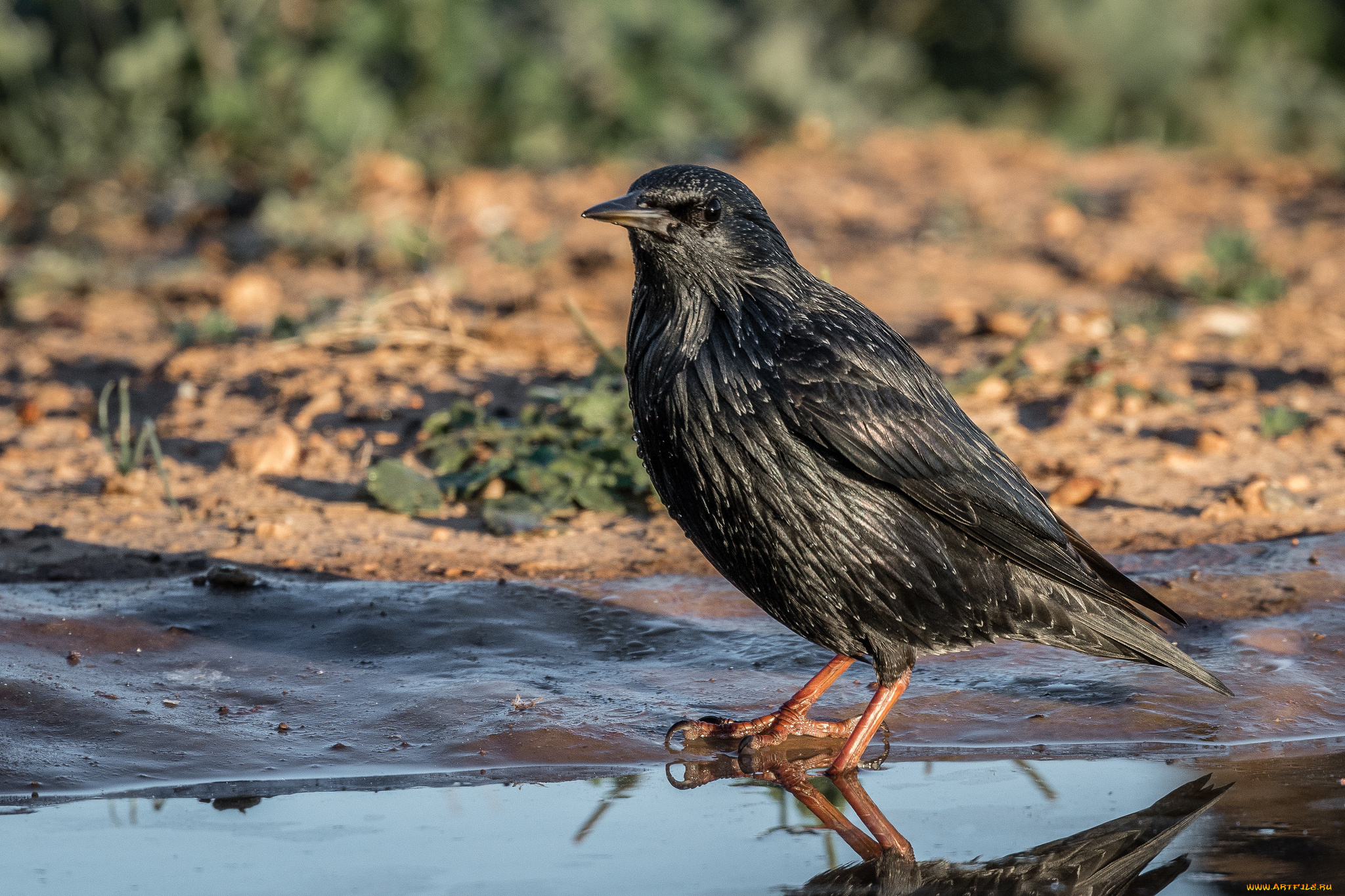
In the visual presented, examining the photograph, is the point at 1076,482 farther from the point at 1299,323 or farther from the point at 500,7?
the point at 500,7

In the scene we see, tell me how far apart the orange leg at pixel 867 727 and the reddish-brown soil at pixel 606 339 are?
135 centimetres

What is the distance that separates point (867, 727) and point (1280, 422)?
2995 millimetres

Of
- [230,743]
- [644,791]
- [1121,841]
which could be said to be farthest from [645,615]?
[1121,841]

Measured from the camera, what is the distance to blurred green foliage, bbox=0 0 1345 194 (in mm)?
9656

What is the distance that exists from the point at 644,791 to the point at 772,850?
1.40 ft

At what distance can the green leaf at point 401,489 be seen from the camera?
17.4ft

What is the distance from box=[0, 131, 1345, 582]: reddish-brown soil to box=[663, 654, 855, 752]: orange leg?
1.18 metres

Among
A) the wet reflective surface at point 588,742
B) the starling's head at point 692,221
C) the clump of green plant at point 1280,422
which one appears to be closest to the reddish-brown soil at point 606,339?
the clump of green plant at point 1280,422

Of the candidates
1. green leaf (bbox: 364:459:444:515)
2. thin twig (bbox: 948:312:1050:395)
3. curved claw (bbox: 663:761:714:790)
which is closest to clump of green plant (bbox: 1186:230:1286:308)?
thin twig (bbox: 948:312:1050:395)

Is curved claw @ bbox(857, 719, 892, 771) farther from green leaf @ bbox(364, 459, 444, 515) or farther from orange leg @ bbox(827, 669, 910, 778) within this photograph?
green leaf @ bbox(364, 459, 444, 515)

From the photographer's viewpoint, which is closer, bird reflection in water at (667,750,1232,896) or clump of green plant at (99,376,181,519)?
bird reflection in water at (667,750,1232,896)

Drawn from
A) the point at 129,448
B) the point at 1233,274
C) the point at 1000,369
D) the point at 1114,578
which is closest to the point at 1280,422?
the point at 1000,369

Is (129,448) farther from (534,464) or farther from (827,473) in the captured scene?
(827,473)

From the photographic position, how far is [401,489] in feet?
17.5
